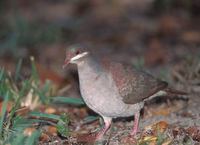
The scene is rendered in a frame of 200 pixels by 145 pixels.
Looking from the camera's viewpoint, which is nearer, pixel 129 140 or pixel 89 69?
pixel 129 140

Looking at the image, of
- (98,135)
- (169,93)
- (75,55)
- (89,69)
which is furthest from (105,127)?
(169,93)

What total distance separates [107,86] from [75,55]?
1.33 feet

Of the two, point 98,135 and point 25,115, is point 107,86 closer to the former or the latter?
point 98,135

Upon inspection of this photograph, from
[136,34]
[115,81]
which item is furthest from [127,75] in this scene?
[136,34]

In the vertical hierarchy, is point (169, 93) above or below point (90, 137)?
above

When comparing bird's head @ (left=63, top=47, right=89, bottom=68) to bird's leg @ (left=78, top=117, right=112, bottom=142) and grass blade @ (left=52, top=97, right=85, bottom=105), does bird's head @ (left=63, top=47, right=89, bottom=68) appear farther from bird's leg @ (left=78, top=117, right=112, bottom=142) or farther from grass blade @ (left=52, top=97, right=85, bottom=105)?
grass blade @ (left=52, top=97, right=85, bottom=105)

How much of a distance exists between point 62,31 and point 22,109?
409 cm

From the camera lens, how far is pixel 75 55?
6.16m

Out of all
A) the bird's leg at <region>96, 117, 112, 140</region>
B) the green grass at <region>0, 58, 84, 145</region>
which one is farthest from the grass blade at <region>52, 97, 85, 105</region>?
the bird's leg at <region>96, 117, 112, 140</region>

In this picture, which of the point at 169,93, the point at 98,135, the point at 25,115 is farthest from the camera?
the point at 169,93

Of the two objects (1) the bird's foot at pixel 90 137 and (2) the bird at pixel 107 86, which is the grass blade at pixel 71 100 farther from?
(1) the bird's foot at pixel 90 137

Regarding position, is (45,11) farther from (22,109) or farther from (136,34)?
(22,109)

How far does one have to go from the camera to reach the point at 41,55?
10.0 meters

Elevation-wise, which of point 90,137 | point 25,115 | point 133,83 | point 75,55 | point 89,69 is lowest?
point 90,137
